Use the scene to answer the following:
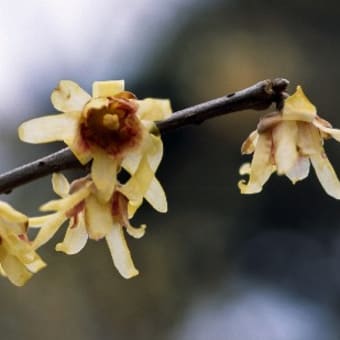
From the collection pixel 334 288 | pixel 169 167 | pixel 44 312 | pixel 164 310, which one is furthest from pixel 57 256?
pixel 334 288

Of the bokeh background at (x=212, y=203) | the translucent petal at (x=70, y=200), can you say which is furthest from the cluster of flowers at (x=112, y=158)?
the bokeh background at (x=212, y=203)

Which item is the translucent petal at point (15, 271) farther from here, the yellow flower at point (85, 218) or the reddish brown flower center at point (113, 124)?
the reddish brown flower center at point (113, 124)

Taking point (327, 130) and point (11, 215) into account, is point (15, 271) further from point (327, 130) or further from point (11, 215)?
point (327, 130)

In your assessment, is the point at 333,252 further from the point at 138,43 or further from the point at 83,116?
the point at 83,116

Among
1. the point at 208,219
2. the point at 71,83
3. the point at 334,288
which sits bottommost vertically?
the point at 334,288

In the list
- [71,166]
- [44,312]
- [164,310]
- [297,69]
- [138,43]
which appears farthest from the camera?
[138,43]

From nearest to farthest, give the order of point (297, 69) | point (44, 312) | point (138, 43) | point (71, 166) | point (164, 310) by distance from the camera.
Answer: point (71, 166), point (44, 312), point (164, 310), point (297, 69), point (138, 43)

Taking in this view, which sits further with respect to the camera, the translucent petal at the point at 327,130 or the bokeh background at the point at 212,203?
the bokeh background at the point at 212,203
